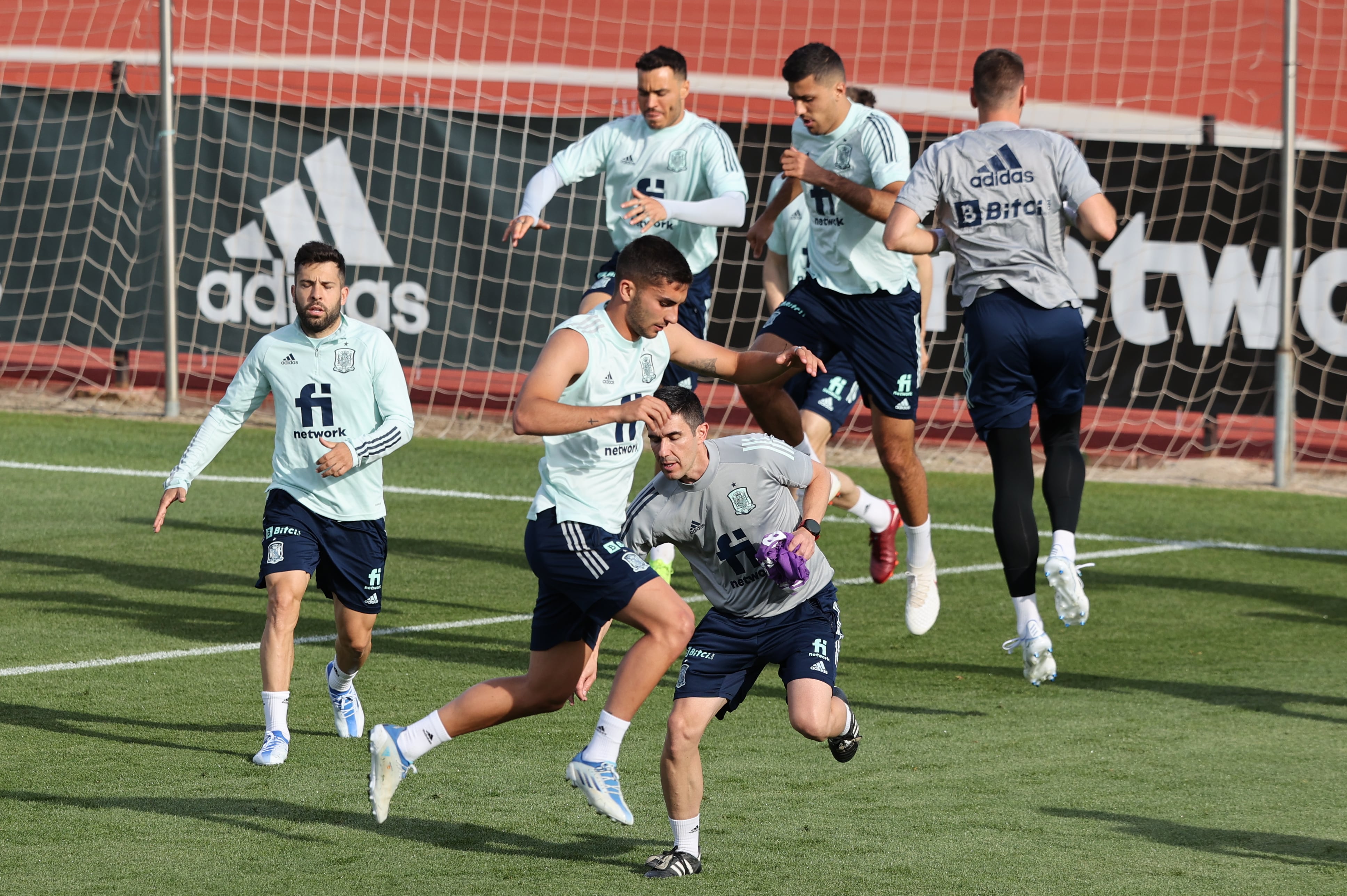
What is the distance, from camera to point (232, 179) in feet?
52.0

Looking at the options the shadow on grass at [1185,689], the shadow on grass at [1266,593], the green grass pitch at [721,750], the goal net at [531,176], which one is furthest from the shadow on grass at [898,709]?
the goal net at [531,176]

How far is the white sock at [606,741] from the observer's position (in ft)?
16.0

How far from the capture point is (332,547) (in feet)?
20.6

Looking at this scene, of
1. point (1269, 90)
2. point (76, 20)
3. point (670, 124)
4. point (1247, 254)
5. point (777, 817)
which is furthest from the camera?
point (76, 20)

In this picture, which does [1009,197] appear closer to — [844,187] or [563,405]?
[844,187]

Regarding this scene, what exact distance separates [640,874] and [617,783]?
→ 25cm

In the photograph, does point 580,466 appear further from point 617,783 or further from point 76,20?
point 76,20

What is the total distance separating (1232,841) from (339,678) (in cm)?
302

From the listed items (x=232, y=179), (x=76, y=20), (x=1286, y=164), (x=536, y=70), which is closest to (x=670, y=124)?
(x=1286, y=164)

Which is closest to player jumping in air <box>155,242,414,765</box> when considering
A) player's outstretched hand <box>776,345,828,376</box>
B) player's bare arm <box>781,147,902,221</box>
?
player's outstretched hand <box>776,345,828,376</box>

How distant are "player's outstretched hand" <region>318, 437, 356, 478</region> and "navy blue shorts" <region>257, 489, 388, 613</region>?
1.08 feet

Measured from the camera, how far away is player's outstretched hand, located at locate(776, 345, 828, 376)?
548 centimetres

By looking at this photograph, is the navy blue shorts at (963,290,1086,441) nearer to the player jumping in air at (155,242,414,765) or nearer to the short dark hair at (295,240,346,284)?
the player jumping in air at (155,242,414,765)

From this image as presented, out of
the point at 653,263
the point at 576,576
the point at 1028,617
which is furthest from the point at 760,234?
the point at 576,576
